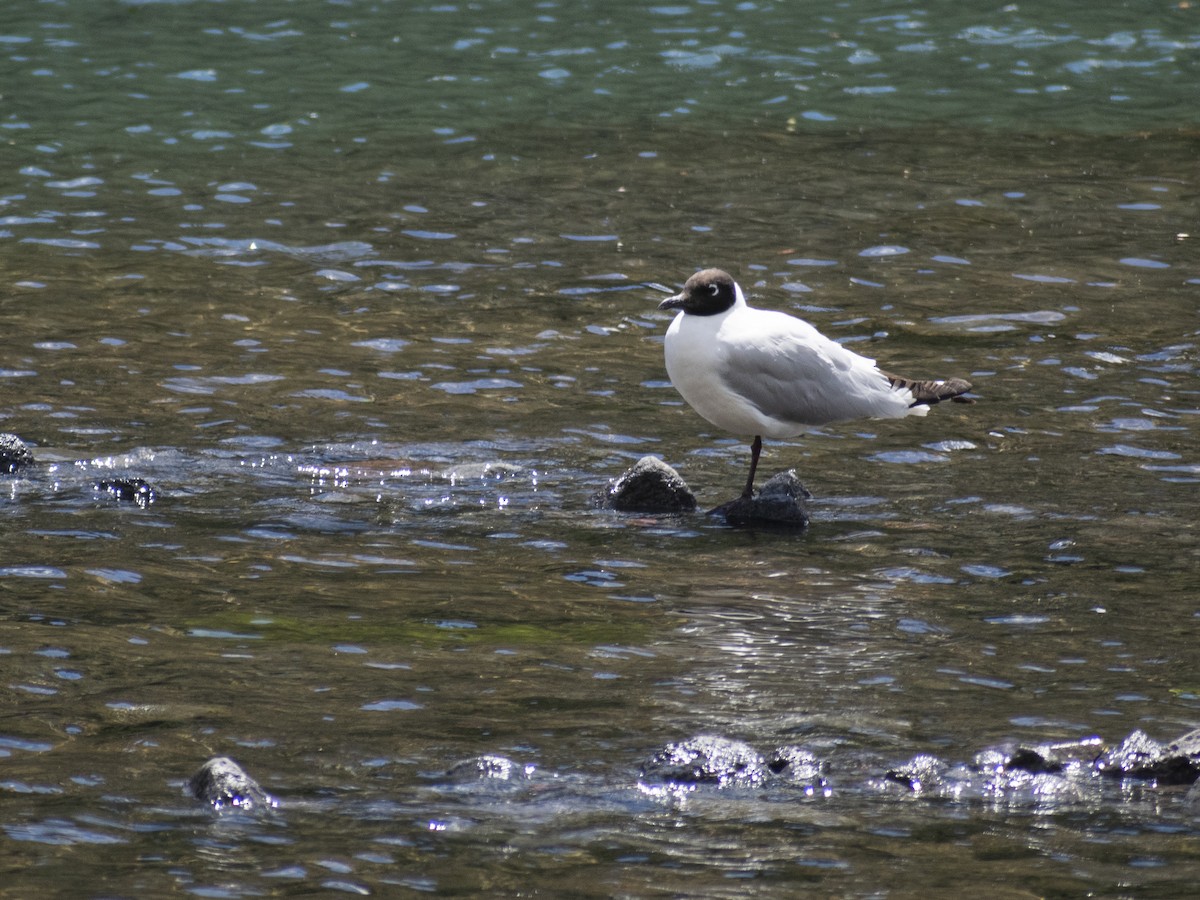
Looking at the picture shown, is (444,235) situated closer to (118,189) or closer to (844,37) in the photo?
(118,189)

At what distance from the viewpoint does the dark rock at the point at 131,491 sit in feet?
32.1

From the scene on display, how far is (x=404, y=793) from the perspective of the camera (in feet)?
20.2

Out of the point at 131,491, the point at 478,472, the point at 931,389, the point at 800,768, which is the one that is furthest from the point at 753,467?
the point at 800,768

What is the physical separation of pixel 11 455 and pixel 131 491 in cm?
79

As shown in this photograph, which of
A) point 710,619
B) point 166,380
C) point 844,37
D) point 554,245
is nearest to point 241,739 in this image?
point 710,619

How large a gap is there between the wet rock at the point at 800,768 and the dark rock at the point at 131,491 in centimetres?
461

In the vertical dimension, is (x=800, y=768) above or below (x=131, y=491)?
below

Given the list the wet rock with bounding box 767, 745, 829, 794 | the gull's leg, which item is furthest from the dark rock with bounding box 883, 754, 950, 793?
the gull's leg

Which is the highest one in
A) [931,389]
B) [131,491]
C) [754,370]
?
[754,370]

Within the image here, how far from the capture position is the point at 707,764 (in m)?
6.23

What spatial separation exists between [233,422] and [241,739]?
502cm

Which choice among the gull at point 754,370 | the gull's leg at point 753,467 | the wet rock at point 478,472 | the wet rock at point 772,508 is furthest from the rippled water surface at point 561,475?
the gull at point 754,370

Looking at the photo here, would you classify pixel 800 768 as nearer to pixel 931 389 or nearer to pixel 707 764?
pixel 707 764

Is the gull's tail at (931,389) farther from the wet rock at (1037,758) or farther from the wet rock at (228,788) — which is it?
the wet rock at (228,788)
